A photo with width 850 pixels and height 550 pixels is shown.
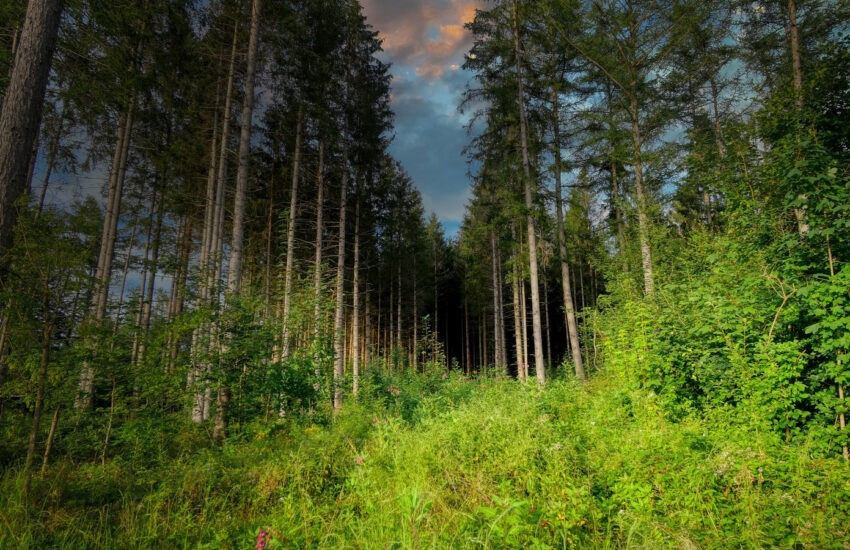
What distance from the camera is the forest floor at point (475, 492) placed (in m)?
2.32

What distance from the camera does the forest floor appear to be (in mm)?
2322

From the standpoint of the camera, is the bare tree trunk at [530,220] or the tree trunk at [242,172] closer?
the tree trunk at [242,172]

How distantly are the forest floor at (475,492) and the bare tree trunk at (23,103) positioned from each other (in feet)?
9.99

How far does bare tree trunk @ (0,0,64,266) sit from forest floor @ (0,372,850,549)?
3044mm

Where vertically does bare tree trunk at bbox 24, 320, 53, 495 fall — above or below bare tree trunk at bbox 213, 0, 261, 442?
below

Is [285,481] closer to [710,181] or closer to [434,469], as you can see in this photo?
[434,469]

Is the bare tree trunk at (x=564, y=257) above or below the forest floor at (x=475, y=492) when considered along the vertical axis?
above

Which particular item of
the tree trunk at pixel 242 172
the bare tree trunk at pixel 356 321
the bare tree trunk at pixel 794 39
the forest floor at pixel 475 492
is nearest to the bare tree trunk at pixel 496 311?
the bare tree trunk at pixel 356 321

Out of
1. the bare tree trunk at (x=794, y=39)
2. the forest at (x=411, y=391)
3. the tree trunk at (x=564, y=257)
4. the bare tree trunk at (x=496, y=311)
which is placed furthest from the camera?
the bare tree trunk at (x=496, y=311)

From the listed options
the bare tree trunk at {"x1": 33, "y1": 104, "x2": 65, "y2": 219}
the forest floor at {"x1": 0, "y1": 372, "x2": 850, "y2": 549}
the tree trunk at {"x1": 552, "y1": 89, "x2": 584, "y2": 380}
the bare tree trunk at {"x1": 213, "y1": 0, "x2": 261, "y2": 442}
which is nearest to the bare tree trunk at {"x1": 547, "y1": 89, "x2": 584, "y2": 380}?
the tree trunk at {"x1": 552, "y1": 89, "x2": 584, "y2": 380}

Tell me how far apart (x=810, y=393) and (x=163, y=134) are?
17564 mm

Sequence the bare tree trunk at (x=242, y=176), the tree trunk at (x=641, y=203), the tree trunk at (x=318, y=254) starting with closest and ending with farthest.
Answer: the tree trunk at (x=318, y=254)
the bare tree trunk at (x=242, y=176)
the tree trunk at (x=641, y=203)

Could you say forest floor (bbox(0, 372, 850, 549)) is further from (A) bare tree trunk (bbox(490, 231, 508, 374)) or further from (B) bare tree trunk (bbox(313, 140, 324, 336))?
(A) bare tree trunk (bbox(490, 231, 508, 374))

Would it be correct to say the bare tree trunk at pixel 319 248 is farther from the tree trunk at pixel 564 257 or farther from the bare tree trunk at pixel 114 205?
the tree trunk at pixel 564 257
